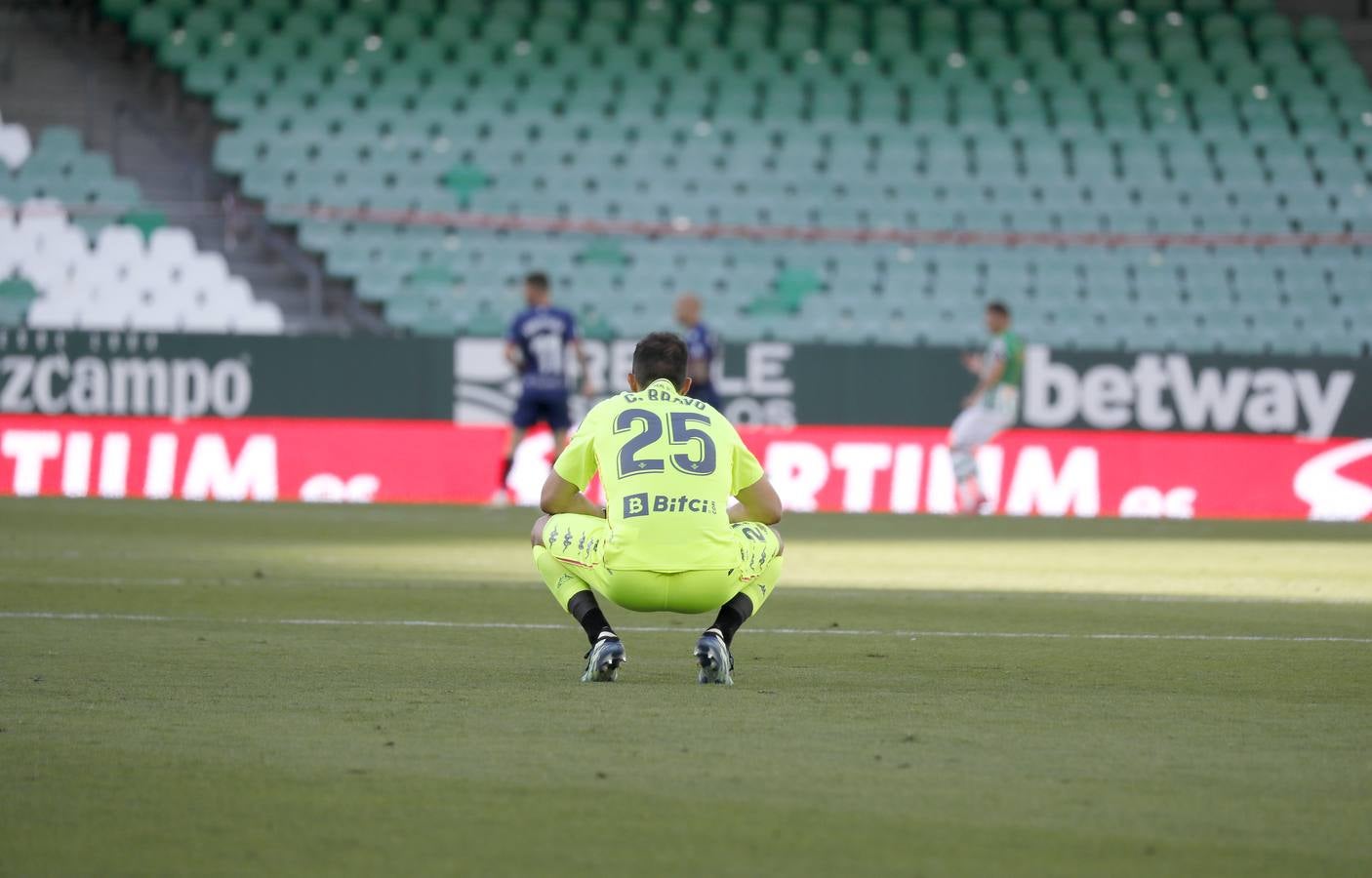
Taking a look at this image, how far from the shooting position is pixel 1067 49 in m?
29.5

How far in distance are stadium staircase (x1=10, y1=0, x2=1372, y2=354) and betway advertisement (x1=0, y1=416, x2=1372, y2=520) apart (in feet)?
8.24

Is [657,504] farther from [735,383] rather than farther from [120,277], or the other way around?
[120,277]

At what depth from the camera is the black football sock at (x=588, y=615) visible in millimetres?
7730

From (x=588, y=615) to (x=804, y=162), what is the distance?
1956 cm

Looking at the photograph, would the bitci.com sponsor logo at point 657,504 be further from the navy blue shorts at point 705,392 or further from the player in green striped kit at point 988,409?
the player in green striped kit at point 988,409

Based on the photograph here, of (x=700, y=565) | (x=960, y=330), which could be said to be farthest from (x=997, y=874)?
(x=960, y=330)

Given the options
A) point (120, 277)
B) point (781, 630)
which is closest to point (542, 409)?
point (120, 277)

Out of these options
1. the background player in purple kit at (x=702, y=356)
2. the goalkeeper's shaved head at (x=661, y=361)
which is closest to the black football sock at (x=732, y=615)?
the goalkeeper's shaved head at (x=661, y=361)

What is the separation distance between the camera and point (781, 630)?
10000 millimetres

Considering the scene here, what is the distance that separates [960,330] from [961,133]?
381 cm

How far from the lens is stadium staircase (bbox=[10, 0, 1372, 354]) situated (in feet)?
82.5

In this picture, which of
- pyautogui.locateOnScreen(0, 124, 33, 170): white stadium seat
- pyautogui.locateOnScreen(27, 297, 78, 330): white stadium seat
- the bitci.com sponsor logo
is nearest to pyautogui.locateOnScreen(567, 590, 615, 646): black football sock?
the bitci.com sponsor logo

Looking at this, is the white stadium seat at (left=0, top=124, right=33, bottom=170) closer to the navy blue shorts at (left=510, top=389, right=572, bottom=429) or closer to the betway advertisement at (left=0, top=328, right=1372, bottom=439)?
the betway advertisement at (left=0, top=328, right=1372, bottom=439)

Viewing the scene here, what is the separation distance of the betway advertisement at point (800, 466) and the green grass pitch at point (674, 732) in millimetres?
8906
